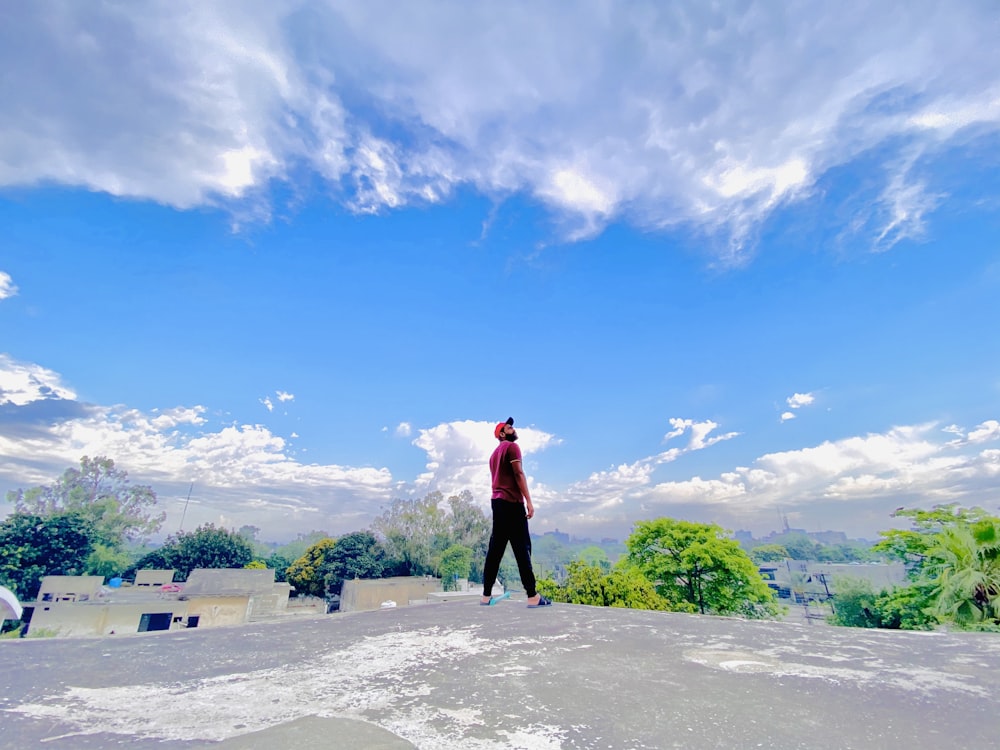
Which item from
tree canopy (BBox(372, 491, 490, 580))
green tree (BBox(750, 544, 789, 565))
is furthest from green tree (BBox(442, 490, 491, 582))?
green tree (BBox(750, 544, 789, 565))

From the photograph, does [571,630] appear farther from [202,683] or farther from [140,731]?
[140,731]

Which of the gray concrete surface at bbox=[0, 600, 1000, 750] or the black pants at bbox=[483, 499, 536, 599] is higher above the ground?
the black pants at bbox=[483, 499, 536, 599]

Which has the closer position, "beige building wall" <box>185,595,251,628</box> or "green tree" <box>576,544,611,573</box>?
"green tree" <box>576,544,611,573</box>

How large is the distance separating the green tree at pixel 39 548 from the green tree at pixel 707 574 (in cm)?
4538

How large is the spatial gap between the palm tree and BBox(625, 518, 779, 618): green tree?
54.1 ft

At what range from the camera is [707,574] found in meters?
21.6

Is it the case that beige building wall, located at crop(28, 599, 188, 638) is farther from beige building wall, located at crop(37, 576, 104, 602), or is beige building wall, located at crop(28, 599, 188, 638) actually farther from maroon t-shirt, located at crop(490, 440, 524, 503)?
maroon t-shirt, located at crop(490, 440, 524, 503)

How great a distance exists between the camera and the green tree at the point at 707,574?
21281mm

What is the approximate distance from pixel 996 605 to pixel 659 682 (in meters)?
5.72

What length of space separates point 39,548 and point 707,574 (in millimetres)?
49257

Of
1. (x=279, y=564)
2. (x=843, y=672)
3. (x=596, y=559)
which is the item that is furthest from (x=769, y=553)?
(x=843, y=672)

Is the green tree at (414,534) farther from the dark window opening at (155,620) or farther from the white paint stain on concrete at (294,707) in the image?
the white paint stain on concrete at (294,707)

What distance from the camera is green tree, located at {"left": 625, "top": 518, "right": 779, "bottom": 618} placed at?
2128cm

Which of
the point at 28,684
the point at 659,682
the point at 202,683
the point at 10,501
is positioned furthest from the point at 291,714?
the point at 10,501
